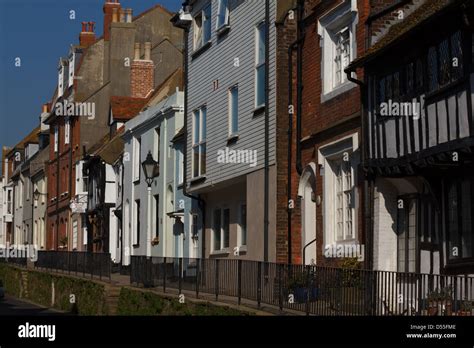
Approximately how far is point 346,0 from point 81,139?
35.5 meters

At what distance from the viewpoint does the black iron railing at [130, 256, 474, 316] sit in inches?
588

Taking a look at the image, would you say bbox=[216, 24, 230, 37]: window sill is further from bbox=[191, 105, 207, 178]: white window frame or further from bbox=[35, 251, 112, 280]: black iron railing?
bbox=[35, 251, 112, 280]: black iron railing

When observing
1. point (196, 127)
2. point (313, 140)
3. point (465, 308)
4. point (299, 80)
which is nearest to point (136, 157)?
point (196, 127)

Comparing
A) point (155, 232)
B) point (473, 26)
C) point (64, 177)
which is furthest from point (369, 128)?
point (64, 177)

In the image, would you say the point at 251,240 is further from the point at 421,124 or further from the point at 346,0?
the point at 421,124

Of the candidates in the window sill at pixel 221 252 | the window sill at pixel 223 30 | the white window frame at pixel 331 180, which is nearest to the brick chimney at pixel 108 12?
the window sill at pixel 223 30

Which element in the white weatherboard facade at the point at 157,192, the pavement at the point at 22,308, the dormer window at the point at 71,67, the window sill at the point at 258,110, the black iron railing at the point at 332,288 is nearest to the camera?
the black iron railing at the point at 332,288

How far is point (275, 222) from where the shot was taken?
25141 millimetres

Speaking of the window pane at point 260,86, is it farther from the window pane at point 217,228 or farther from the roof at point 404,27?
the roof at point 404,27

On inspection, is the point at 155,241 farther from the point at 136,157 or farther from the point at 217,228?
the point at 217,228

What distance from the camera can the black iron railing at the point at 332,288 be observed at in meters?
14.9

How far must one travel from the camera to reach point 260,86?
26.8 meters

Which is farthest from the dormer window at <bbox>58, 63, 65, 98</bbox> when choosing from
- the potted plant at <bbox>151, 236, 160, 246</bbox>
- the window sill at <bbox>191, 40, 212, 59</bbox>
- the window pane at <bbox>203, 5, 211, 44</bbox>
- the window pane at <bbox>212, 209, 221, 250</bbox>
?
the window pane at <bbox>212, 209, 221, 250</bbox>

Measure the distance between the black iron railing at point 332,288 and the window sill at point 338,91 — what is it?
4307mm
